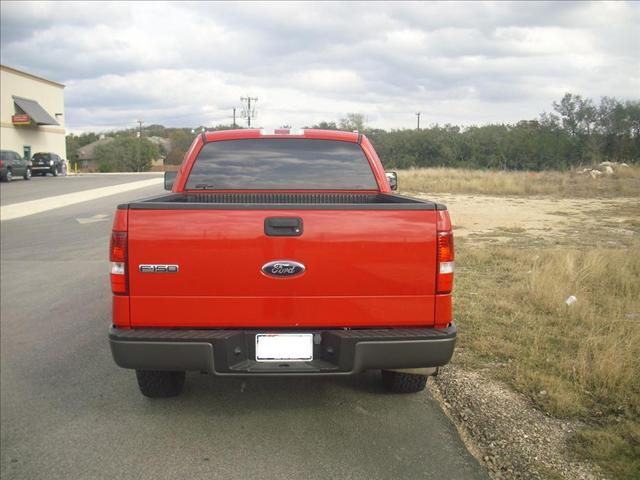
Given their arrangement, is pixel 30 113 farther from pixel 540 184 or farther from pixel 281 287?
pixel 281 287

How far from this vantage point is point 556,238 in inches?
456

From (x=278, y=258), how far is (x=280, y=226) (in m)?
0.18

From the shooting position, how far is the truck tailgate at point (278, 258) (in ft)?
10.2

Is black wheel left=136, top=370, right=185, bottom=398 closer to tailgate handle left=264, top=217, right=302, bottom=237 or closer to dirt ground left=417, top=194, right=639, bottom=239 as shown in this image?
tailgate handle left=264, top=217, right=302, bottom=237

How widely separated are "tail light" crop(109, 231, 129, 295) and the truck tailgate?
40 mm

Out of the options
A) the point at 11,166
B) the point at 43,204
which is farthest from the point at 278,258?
the point at 11,166

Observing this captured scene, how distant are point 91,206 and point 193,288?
1788 centimetres

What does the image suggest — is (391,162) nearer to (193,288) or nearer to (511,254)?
(511,254)

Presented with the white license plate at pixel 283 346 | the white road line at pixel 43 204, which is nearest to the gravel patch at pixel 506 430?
the white license plate at pixel 283 346

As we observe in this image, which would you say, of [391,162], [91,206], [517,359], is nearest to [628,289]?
[517,359]

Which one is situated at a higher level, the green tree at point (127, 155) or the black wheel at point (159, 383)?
the green tree at point (127, 155)

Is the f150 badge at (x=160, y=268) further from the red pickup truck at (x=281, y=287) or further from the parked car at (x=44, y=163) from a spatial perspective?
the parked car at (x=44, y=163)

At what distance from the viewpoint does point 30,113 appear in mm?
47312

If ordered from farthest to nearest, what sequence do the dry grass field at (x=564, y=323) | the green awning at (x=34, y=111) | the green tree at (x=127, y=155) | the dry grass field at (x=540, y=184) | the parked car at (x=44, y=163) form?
the green tree at (x=127, y=155)
the green awning at (x=34, y=111)
the parked car at (x=44, y=163)
the dry grass field at (x=540, y=184)
the dry grass field at (x=564, y=323)
